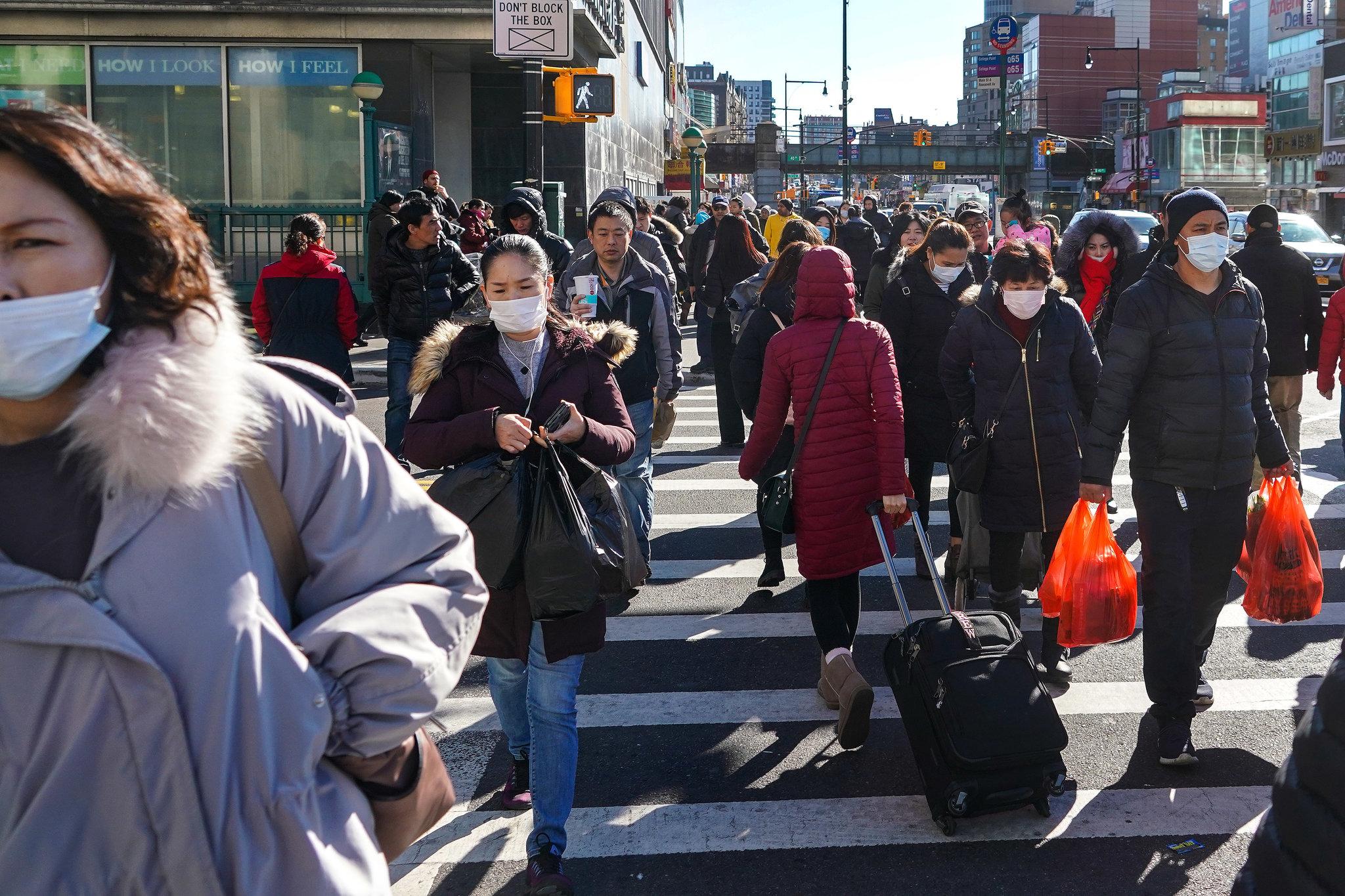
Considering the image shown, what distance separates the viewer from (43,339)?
72.5 inches

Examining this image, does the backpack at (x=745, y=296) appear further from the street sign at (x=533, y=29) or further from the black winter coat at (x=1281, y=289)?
the street sign at (x=533, y=29)

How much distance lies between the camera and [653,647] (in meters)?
6.72

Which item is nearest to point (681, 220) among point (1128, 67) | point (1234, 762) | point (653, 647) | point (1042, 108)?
point (653, 647)

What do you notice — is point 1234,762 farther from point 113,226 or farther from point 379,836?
point 113,226

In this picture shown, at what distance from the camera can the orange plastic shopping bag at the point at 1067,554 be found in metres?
5.32

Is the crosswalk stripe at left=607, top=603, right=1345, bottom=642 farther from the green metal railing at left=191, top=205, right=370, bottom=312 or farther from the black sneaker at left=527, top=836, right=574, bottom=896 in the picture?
the green metal railing at left=191, top=205, right=370, bottom=312

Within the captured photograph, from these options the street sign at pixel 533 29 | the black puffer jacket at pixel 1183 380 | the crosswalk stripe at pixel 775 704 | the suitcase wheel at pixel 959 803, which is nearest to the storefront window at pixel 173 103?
the street sign at pixel 533 29

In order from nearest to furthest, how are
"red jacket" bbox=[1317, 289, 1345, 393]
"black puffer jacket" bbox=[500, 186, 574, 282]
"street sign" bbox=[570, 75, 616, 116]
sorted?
"red jacket" bbox=[1317, 289, 1345, 393] → "black puffer jacket" bbox=[500, 186, 574, 282] → "street sign" bbox=[570, 75, 616, 116]

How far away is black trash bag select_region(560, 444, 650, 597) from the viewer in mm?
4062

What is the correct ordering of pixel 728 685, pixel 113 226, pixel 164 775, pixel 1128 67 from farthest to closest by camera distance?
pixel 1128 67 → pixel 728 685 → pixel 113 226 → pixel 164 775

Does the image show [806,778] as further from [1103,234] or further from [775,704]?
[1103,234]

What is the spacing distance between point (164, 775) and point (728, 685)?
177 inches

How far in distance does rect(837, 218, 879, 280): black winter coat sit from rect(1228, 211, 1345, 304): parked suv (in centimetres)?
1315

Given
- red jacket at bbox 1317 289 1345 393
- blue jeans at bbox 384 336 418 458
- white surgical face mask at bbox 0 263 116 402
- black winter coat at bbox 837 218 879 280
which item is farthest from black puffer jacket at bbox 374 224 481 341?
white surgical face mask at bbox 0 263 116 402
